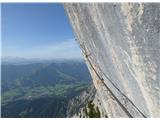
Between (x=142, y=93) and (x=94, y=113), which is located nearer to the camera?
(x=142, y=93)

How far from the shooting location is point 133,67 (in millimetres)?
5883

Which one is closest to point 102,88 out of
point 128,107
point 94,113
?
point 128,107

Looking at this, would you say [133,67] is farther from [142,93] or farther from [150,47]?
[150,47]

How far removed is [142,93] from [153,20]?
1997 millimetres

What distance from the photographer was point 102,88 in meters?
11.6

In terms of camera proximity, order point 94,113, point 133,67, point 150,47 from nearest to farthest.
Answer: point 150,47 → point 133,67 → point 94,113

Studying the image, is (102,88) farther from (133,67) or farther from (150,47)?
(150,47)

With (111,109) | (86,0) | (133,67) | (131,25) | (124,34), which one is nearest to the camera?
(131,25)

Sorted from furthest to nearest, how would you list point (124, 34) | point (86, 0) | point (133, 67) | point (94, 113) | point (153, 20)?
point (94, 113), point (86, 0), point (133, 67), point (124, 34), point (153, 20)

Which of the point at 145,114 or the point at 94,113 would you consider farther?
the point at 94,113

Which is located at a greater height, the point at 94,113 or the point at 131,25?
the point at 94,113

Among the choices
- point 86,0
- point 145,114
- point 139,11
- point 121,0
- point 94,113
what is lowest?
point 145,114

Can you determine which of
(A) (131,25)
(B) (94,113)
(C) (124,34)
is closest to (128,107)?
(C) (124,34)

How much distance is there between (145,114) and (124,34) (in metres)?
1.78
